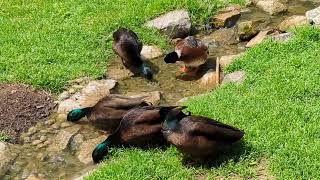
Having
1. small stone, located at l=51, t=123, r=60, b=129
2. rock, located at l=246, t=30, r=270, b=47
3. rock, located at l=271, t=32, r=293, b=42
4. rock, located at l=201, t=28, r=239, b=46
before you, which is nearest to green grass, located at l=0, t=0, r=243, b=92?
rock, located at l=201, t=28, r=239, b=46

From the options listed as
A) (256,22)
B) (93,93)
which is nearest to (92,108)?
(93,93)

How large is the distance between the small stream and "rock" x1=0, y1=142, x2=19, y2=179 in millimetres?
62

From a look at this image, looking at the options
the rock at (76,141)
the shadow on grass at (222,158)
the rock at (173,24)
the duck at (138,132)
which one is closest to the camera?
the shadow on grass at (222,158)

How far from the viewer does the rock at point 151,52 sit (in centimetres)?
989

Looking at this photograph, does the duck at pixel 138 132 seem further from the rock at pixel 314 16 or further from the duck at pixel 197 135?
the rock at pixel 314 16

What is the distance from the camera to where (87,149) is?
7164mm

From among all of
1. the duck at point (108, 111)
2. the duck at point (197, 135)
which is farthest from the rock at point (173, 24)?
the duck at point (197, 135)

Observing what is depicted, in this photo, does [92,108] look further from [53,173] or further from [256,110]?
[256,110]

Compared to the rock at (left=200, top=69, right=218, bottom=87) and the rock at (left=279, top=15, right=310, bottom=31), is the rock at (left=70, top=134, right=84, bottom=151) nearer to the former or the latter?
the rock at (left=200, top=69, right=218, bottom=87)

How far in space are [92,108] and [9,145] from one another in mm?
1223

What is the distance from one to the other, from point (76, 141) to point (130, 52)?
2.36 meters

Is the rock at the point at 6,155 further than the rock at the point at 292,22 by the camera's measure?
No

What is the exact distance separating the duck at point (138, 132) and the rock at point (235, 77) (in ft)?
6.25

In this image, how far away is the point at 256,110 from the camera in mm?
6930
